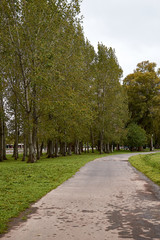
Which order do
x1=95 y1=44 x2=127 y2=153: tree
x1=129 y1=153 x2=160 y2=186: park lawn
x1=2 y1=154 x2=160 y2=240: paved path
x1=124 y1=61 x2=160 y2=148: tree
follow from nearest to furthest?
1. x1=2 y1=154 x2=160 y2=240: paved path
2. x1=129 y1=153 x2=160 y2=186: park lawn
3. x1=95 y1=44 x2=127 y2=153: tree
4. x1=124 y1=61 x2=160 y2=148: tree

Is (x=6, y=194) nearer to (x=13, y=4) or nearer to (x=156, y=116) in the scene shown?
(x=13, y=4)

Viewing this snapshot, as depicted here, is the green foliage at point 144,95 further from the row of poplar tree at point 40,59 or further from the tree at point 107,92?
the row of poplar tree at point 40,59

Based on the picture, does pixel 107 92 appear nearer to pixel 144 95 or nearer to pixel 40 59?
pixel 144 95

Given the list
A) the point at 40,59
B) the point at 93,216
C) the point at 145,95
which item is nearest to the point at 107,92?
the point at 145,95

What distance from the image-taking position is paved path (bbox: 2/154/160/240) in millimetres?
5457

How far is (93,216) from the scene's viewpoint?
6.84 meters

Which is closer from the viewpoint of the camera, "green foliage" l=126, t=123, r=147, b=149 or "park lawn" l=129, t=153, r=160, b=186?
"park lawn" l=129, t=153, r=160, b=186

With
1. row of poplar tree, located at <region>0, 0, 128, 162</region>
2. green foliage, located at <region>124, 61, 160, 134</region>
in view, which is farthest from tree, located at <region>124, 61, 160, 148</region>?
row of poplar tree, located at <region>0, 0, 128, 162</region>

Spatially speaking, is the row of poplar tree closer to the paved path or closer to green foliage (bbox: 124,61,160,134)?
the paved path

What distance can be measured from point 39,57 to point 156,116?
144 feet

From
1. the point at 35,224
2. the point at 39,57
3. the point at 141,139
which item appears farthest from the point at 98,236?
the point at 141,139

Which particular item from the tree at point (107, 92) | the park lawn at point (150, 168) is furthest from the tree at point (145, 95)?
the park lawn at point (150, 168)

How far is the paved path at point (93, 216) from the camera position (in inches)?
215

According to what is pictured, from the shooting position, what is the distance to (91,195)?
967 cm
